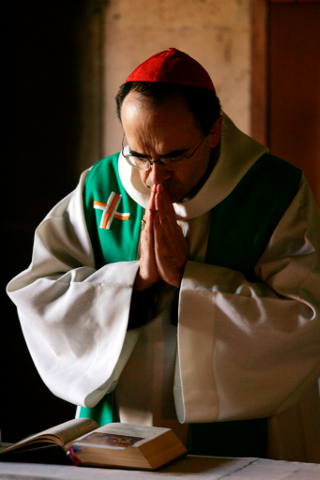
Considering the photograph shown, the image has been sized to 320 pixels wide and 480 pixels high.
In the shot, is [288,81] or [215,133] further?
[288,81]

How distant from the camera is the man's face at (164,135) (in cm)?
260

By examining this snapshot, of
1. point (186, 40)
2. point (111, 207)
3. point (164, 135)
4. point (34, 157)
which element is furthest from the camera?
point (34, 157)

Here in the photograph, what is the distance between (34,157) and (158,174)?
2757 millimetres

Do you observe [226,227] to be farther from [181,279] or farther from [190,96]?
[190,96]

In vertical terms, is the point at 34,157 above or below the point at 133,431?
above

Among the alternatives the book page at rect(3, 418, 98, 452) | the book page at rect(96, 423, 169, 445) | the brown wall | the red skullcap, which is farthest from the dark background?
the book page at rect(96, 423, 169, 445)

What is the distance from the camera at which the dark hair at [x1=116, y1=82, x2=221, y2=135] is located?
264cm

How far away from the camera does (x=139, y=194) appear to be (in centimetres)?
292

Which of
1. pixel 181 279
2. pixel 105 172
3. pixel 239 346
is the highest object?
pixel 105 172

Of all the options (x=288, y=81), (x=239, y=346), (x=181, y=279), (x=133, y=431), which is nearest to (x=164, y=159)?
(x=181, y=279)

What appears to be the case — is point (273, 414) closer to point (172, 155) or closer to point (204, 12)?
point (172, 155)

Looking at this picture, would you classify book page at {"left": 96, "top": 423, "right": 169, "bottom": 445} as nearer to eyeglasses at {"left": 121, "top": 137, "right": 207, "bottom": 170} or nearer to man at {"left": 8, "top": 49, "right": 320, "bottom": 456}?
man at {"left": 8, "top": 49, "right": 320, "bottom": 456}

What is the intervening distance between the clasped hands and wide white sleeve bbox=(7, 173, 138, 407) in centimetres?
7

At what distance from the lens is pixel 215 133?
2.78m
